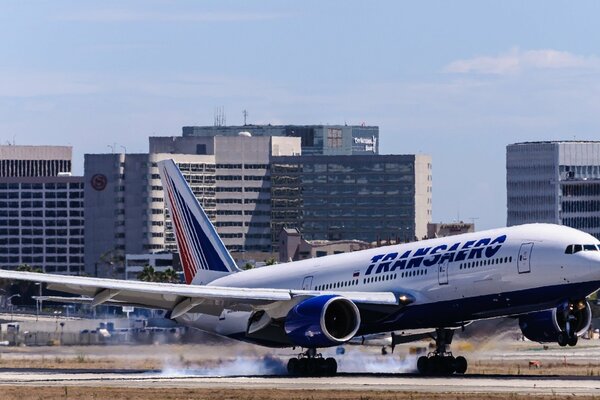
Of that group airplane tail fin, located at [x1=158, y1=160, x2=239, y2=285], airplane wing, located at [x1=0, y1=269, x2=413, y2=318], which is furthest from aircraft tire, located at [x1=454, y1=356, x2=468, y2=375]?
airplane tail fin, located at [x1=158, y1=160, x2=239, y2=285]

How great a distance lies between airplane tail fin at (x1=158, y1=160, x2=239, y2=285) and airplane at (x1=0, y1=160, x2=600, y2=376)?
517 centimetres

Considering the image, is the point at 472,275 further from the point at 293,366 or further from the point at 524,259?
the point at 293,366

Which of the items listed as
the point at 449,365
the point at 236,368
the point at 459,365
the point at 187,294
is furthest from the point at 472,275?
the point at 236,368

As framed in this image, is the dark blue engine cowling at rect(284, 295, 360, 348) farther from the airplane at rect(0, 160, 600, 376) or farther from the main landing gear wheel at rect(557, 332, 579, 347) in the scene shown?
the main landing gear wheel at rect(557, 332, 579, 347)

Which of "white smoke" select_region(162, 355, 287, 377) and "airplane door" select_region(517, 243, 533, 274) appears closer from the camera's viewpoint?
"airplane door" select_region(517, 243, 533, 274)

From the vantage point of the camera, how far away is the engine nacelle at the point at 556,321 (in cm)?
6419

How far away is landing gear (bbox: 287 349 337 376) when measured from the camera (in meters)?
66.9

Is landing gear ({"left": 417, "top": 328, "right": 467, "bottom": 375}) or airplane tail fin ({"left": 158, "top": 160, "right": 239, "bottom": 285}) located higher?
airplane tail fin ({"left": 158, "top": 160, "right": 239, "bottom": 285})

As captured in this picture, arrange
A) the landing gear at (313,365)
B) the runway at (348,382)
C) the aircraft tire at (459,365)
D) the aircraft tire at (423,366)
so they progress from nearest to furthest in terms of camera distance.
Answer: the runway at (348,382) < the landing gear at (313,365) < the aircraft tire at (459,365) < the aircraft tire at (423,366)

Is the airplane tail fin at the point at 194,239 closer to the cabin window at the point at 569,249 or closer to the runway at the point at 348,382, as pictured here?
the runway at the point at 348,382

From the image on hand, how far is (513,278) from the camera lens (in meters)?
64.1

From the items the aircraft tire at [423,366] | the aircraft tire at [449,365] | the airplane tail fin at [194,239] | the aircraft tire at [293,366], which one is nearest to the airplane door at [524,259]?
the aircraft tire at [449,365]

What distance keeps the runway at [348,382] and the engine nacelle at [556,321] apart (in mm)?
1628

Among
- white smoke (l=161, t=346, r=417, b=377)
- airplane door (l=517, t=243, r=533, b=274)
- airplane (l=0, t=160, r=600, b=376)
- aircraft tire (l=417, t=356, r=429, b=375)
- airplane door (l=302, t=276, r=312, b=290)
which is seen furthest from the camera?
airplane door (l=302, t=276, r=312, b=290)
